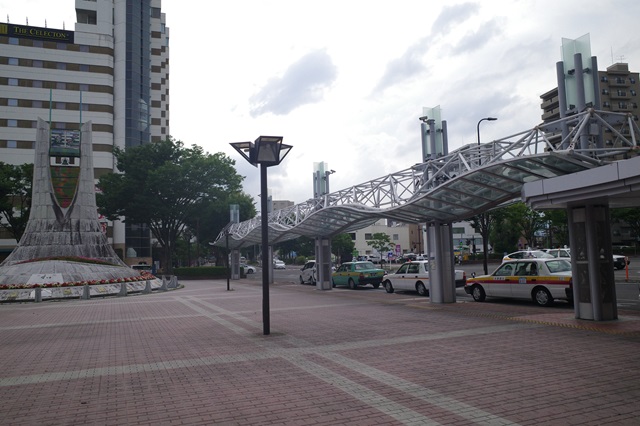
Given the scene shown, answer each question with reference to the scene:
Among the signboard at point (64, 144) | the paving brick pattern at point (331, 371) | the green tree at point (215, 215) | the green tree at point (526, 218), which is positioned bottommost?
the paving brick pattern at point (331, 371)

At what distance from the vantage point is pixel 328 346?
9.83 meters

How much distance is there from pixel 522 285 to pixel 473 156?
198 inches

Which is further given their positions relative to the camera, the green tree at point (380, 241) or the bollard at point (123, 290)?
the green tree at point (380, 241)

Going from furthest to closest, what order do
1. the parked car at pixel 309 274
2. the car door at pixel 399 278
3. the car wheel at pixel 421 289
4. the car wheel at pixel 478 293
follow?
1. the parked car at pixel 309 274
2. the car door at pixel 399 278
3. the car wheel at pixel 421 289
4. the car wheel at pixel 478 293

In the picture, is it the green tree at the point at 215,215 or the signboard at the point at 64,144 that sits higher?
the signboard at the point at 64,144

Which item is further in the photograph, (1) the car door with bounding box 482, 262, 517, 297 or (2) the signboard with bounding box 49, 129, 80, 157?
(2) the signboard with bounding box 49, 129, 80, 157

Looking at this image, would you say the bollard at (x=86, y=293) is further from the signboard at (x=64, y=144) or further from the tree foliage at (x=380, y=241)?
the tree foliage at (x=380, y=241)

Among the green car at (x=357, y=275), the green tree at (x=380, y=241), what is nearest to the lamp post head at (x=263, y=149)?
the green car at (x=357, y=275)

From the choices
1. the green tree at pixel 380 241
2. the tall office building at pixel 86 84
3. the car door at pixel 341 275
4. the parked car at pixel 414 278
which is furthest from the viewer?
the green tree at pixel 380 241

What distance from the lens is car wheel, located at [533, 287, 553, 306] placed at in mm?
15700

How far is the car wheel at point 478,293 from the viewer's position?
18.0 metres

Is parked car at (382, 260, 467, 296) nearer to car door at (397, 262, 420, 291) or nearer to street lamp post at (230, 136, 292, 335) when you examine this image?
car door at (397, 262, 420, 291)

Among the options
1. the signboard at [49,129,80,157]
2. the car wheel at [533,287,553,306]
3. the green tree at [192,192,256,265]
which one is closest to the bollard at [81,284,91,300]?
the signboard at [49,129,80,157]

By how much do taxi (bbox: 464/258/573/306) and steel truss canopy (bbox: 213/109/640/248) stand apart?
2.23 m
